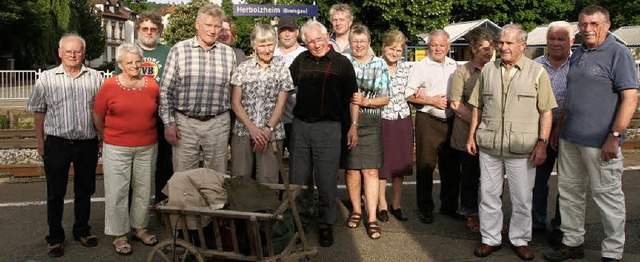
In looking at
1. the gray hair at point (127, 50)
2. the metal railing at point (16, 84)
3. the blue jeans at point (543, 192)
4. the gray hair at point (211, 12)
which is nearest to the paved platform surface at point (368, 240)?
the blue jeans at point (543, 192)

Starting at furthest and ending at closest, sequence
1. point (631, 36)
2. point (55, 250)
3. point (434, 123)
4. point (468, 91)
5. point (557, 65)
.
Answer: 1. point (631, 36)
2. point (434, 123)
3. point (468, 91)
4. point (557, 65)
5. point (55, 250)

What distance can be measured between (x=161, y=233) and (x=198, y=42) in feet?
6.54

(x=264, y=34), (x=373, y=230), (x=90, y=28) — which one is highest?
(x=90, y=28)

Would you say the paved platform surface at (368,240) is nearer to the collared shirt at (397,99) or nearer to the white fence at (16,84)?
the collared shirt at (397,99)

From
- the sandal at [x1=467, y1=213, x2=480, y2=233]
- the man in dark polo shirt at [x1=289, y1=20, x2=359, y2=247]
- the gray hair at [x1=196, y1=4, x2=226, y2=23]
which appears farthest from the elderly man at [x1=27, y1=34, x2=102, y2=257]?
the sandal at [x1=467, y1=213, x2=480, y2=233]

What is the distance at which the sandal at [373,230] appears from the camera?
5551mm

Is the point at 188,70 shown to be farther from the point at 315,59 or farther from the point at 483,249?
the point at 483,249

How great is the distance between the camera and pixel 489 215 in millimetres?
5156

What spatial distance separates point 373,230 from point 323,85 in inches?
60.1

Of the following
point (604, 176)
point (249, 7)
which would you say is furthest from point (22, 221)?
point (249, 7)

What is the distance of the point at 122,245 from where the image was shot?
5.16m

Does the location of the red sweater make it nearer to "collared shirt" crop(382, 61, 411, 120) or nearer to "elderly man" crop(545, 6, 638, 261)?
"collared shirt" crop(382, 61, 411, 120)

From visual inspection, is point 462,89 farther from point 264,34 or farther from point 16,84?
point 16,84

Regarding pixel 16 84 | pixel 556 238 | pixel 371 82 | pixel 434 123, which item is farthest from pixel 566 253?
pixel 16 84
